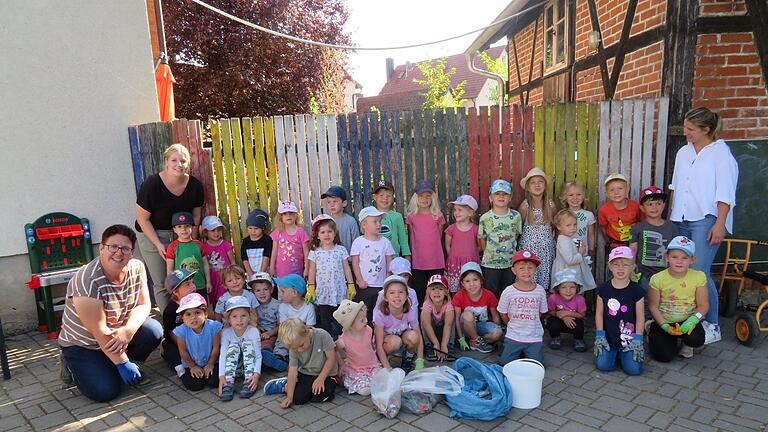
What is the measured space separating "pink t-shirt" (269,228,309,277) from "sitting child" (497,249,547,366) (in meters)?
2.00

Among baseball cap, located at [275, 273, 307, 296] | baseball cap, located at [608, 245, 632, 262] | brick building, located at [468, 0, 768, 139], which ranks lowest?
baseball cap, located at [275, 273, 307, 296]

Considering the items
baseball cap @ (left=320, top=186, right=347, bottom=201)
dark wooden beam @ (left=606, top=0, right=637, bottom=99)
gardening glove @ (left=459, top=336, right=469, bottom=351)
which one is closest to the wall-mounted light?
dark wooden beam @ (left=606, top=0, right=637, bottom=99)

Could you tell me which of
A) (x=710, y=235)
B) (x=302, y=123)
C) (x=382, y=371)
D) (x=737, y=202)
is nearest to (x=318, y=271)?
(x=382, y=371)

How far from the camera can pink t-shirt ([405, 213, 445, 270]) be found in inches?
193

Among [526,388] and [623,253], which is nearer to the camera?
[526,388]

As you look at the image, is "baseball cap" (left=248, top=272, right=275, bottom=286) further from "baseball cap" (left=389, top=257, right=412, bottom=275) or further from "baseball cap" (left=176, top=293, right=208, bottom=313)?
"baseball cap" (left=389, top=257, right=412, bottom=275)

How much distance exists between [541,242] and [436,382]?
2017mm

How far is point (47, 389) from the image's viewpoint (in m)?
3.99

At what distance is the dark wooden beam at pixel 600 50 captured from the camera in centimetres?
658

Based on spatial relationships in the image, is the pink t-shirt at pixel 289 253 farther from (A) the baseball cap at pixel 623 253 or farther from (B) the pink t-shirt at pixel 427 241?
(A) the baseball cap at pixel 623 253

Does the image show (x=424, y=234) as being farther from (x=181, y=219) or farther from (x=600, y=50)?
(x=600, y=50)

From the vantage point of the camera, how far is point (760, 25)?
4809 millimetres

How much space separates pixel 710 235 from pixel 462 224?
87.2 inches

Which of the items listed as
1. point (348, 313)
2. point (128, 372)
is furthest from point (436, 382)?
point (128, 372)
